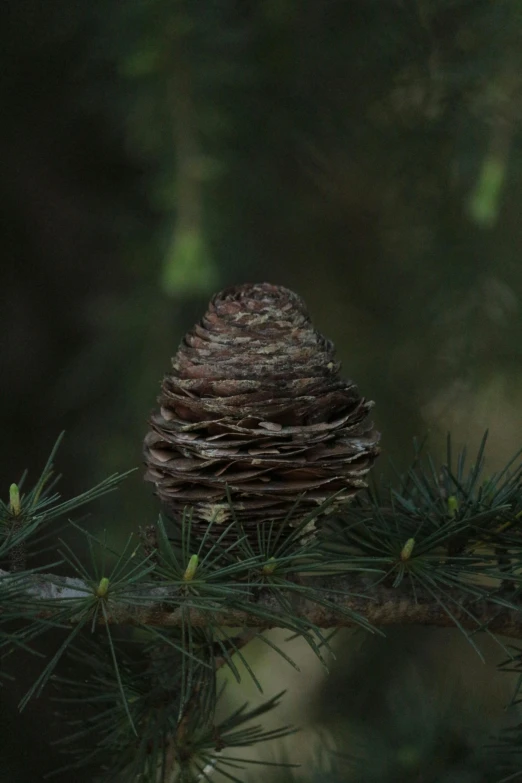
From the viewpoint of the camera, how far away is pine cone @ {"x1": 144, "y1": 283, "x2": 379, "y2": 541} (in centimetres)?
47

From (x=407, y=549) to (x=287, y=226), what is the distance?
0.59 m

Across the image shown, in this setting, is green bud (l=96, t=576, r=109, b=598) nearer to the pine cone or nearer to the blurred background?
the pine cone

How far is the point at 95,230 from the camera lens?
100 centimetres

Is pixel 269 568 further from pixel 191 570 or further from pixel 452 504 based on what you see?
pixel 452 504

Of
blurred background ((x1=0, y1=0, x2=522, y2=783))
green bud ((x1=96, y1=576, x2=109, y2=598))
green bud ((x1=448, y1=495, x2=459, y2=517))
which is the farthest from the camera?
blurred background ((x1=0, y1=0, x2=522, y2=783))

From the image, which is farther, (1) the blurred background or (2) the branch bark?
(1) the blurred background

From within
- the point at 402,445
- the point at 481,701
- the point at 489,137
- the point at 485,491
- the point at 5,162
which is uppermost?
the point at 5,162

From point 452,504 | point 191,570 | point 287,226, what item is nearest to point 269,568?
point 191,570

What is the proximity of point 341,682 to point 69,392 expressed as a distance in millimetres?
451

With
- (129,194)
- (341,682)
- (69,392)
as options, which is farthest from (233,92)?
(341,682)

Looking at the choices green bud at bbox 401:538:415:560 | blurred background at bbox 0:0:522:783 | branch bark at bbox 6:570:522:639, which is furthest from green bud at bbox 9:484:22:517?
blurred background at bbox 0:0:522:783

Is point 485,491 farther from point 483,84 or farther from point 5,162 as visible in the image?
point 5,162

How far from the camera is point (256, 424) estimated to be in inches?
18.6

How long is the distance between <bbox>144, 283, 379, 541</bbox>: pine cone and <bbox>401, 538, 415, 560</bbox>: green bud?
0.13 ft
